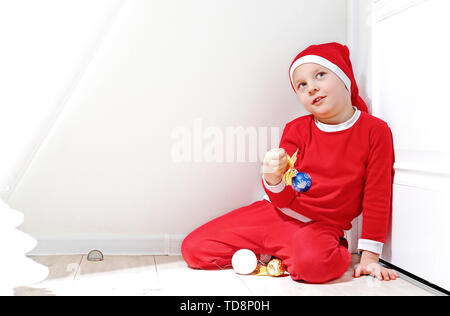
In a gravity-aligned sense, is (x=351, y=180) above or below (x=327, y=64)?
below

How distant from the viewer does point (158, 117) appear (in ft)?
4.89

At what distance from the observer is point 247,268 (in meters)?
1.29

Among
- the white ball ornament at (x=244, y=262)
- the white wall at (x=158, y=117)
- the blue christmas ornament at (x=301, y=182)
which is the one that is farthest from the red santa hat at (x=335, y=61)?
the white ball ornament at (x=244, y=262)

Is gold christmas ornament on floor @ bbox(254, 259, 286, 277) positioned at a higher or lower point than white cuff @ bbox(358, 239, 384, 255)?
lower

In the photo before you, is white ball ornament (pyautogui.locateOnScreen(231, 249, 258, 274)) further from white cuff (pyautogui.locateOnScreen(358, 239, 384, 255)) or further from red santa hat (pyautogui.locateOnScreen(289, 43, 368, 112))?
red santa hat (pyautogui.locateOnScreen(289, 43, 368, 112))

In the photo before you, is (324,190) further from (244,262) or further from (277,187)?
(244,262)

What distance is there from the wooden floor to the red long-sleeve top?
156mm

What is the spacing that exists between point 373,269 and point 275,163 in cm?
36

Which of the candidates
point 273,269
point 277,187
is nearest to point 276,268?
point 273,269

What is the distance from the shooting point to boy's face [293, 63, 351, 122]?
1353mm

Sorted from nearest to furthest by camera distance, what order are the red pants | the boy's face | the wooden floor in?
the wooden floor, the red pants, the boy's face

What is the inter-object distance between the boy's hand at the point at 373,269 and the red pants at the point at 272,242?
0.04 m

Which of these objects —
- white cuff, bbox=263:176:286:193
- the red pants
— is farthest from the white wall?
white cuff, bbox=263:176:286:193
